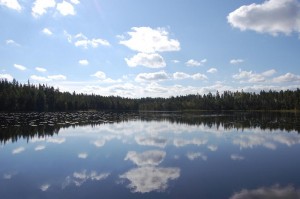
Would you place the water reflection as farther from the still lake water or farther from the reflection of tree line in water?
the reflection of tree line in water

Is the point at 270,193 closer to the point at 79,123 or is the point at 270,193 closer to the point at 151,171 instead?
the point at 151,171

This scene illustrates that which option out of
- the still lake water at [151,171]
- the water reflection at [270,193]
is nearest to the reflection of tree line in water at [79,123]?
the still lake water at [151,171]

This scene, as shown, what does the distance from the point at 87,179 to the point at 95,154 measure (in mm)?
9178

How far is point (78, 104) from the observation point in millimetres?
193875

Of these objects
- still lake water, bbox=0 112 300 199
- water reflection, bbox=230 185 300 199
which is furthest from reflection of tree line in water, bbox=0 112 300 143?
water reflection, bbox=230 185 300 199

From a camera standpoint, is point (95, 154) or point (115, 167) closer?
point (115, 167)

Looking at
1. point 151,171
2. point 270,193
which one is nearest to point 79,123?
point 151,171

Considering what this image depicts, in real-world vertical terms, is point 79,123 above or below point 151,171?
above

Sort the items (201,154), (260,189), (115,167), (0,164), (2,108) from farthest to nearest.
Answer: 1. (2,108)
2. (201,154)
3. (0,164)
4. (115,167)
5. (260,189)

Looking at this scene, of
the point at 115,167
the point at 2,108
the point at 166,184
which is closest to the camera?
the point at 166,184

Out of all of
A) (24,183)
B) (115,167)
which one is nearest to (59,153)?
(115,167)

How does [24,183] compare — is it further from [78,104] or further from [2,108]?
[78,104]

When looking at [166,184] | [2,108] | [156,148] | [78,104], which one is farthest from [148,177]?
[78,104]

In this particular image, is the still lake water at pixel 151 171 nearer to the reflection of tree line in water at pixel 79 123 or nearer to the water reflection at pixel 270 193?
the water reflection at pixel 270 193
